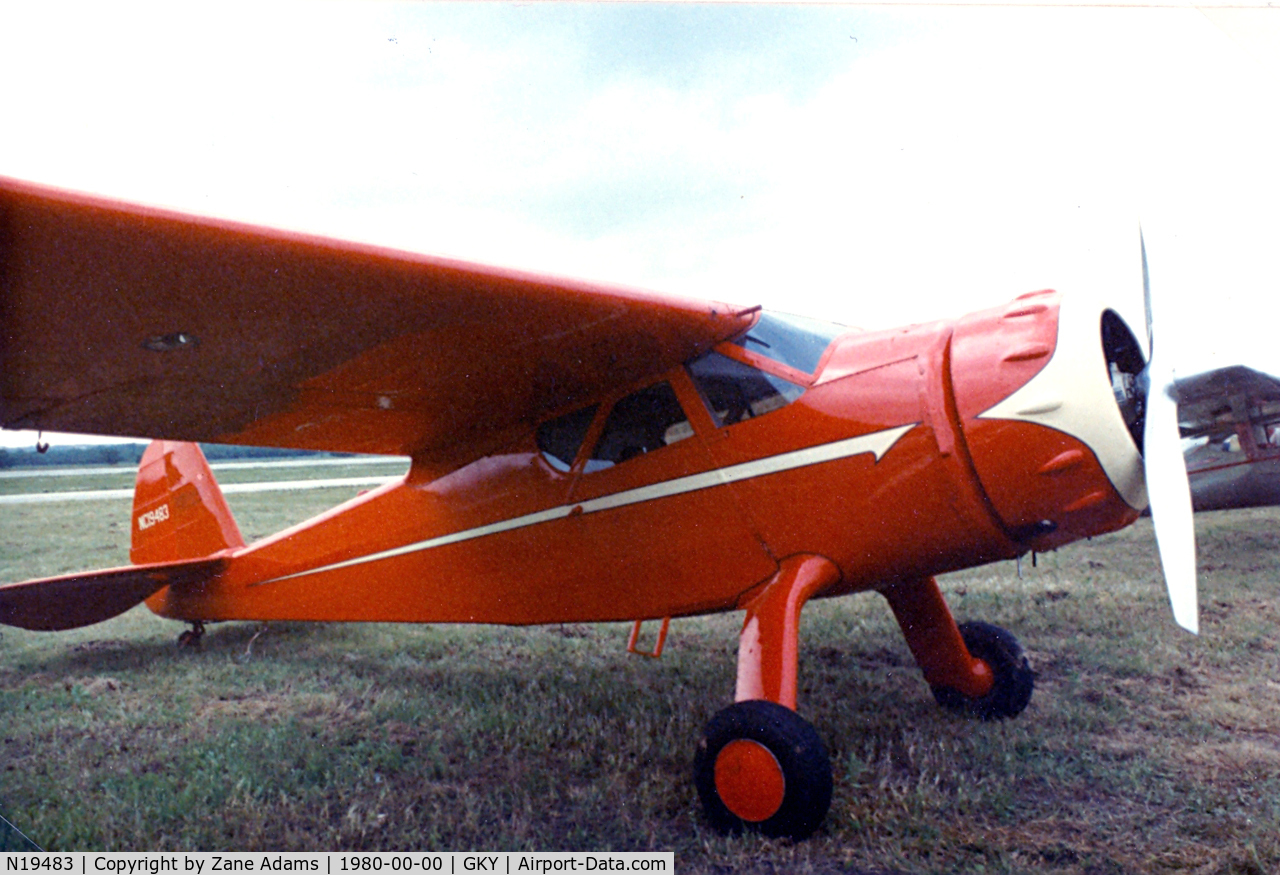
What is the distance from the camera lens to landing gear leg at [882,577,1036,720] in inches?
125

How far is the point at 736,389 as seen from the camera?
2811mm

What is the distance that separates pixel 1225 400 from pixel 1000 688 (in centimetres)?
197

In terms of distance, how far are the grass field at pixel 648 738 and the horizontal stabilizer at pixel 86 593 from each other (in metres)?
0.33

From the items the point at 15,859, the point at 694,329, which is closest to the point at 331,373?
the point at 694,329

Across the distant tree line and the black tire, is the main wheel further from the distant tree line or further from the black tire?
the distant tree line

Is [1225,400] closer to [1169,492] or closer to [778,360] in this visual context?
[1169,492]

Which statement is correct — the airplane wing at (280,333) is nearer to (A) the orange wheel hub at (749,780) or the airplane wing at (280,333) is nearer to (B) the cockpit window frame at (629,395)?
(B) the cockpit window frame at (629,395)

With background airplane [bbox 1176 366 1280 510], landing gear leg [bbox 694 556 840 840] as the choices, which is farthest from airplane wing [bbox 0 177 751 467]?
background airplane [bbox 1176 366 1280 510]

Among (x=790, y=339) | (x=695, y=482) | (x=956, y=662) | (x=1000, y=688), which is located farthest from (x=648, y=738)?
(x=790, y=339)

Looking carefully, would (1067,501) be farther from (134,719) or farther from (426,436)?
(134,719)

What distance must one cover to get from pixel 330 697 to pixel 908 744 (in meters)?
2.71

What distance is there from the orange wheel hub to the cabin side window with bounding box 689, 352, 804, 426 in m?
1.14

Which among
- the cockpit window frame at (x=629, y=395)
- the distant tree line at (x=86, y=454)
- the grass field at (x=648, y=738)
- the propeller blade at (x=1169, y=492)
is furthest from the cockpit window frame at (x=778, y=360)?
the distant tree line at (x=86, y=454)

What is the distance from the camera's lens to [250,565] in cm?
439
